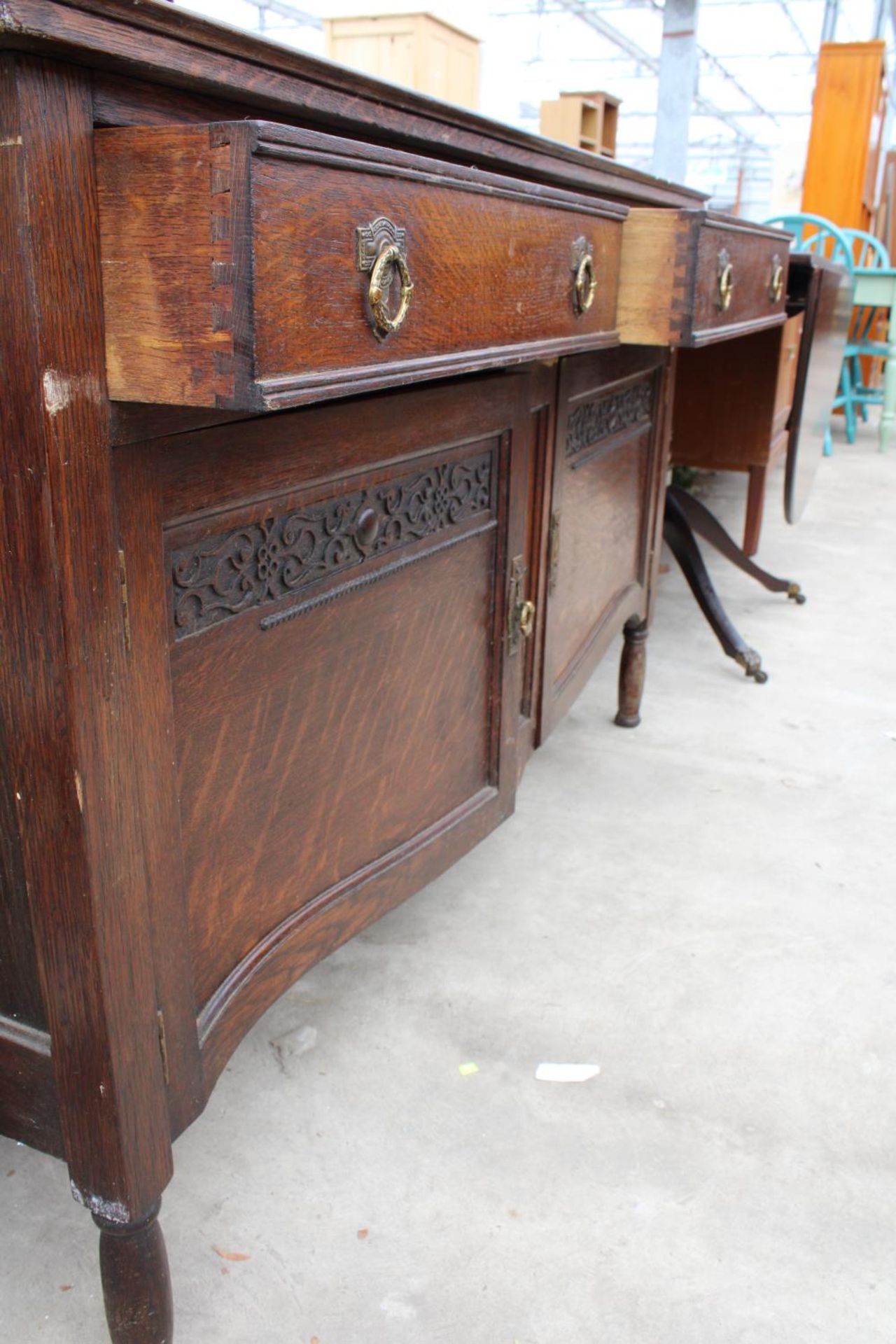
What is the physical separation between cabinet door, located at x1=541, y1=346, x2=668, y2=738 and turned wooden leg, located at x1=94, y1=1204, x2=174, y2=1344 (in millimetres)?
828

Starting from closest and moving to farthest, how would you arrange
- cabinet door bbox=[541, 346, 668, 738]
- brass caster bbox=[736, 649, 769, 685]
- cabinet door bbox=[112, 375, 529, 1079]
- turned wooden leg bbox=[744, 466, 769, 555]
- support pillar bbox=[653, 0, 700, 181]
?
cabinet door bbox=[112, 375, 529, 1079] → cabinet door bbox=[541, 346, 668, 738] → brass caster bbox=[736, 649, 769, 685] → turned wooden leg bbox=[744, 466, 769, 555] → support pillar bbox=[653, 0, 700, 181]

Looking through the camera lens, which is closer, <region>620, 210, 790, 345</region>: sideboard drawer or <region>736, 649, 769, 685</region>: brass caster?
<region>620, 210, 790, 345</region>: sideboard drawer

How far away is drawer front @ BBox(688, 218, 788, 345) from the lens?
4.30 ft

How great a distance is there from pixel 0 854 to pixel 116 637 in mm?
194

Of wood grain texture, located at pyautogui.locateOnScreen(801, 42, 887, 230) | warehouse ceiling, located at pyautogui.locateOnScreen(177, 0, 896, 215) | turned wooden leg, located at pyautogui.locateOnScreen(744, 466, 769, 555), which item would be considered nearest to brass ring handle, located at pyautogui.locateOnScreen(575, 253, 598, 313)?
turned wooden leg, located at pyautogui.locateOnScreen(744, 466, 769, 555)

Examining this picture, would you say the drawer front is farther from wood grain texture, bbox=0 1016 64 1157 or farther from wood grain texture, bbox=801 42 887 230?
wood grain texture, bbox=801 42 887 230

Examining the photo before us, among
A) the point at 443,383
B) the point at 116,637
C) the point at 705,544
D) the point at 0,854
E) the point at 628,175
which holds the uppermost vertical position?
the point at 628,175

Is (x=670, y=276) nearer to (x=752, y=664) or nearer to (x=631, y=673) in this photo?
(x=631, y=673)

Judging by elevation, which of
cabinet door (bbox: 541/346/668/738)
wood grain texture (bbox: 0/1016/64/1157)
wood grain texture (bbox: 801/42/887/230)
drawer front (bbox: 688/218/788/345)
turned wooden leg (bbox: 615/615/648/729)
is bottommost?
turned wooden leg (bbox: 615/615/648/729)

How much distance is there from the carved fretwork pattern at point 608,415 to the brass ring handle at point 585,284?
32 cm

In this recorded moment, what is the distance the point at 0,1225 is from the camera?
105 cm

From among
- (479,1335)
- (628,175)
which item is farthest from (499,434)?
(479,1335)

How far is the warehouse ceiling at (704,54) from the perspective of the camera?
9.86 m

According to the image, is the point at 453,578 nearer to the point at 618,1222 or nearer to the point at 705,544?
the point at 618,1222
